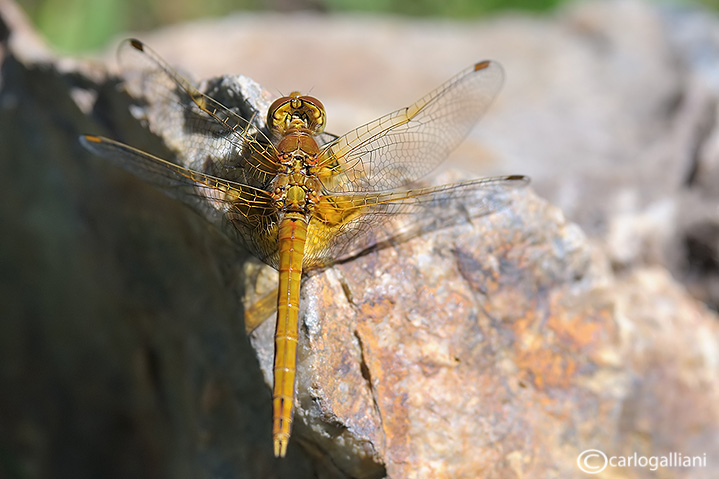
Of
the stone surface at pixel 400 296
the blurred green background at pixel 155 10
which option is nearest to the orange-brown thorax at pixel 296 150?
the stone surface at pixel 400 296

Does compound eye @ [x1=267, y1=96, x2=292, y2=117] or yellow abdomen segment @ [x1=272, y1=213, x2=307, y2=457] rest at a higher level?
compound eye @ [x1=267, y1=96, x2=292, y2=117]

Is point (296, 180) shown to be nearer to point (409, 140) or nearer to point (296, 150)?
point (296, 150)

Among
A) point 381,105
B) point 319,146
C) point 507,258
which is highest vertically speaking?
point 381,105

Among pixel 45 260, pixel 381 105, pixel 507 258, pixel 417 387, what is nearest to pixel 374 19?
pixel 381 105

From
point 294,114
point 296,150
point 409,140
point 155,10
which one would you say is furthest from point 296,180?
point 155,10

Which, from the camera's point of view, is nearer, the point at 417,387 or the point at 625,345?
the point at 417,387

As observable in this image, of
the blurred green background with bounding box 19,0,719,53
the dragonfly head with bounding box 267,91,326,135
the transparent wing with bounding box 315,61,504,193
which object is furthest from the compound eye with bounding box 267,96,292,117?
the blurred green background with bounding box 19,0,719,53

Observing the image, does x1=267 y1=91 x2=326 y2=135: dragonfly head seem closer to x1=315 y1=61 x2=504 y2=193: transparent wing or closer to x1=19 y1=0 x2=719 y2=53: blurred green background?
x1=315 y1=61 x2=504 y2=193: transparent wing

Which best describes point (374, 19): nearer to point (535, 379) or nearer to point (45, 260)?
point (45, 260)
